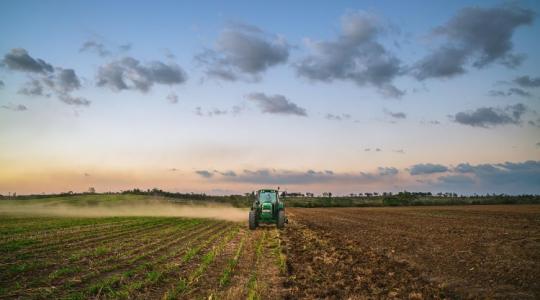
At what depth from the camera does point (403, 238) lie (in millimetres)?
21016

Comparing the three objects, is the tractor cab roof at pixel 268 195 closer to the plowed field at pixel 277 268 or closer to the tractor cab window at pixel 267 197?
the tractor cab window at pixel 267 197

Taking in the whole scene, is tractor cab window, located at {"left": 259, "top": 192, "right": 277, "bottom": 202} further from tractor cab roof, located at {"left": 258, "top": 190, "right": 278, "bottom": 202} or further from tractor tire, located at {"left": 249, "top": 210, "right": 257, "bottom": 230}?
tractor tire, located at {"left": 249, "top": 210, "right": 257, "bottom": 230}

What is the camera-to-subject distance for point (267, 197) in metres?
29.5

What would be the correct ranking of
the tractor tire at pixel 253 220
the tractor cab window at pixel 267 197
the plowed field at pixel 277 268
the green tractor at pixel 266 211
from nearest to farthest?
the plowed field at pixel 277 268
the tractor tire at pixel 253 220
the green tractor at pixel 266 211
the tractor cab window at pixel 267 197

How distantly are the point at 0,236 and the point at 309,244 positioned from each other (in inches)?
649

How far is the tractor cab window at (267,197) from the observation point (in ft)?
96.2

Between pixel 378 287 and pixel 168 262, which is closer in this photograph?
pixel 378 287

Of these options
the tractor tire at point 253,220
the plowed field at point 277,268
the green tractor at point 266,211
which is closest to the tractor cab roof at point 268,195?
the green tractor at point 266,211

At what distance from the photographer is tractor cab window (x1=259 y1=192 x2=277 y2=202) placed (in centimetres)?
2933

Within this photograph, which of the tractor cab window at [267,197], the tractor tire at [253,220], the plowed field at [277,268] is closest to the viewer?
the plowed field at [277,268]

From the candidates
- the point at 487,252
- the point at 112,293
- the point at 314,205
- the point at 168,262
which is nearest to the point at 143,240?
the point at 168,262

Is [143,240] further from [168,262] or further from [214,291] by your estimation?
[214,291]

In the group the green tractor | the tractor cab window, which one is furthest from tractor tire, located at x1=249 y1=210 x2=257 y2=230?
the tractor cab window

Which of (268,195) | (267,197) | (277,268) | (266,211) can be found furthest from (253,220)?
(277,268)
